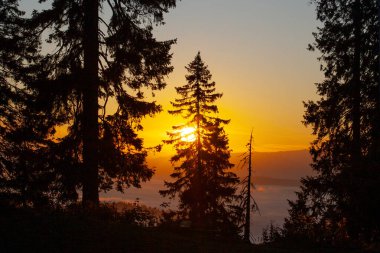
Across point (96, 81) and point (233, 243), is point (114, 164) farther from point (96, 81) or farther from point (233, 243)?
point (233, 243)

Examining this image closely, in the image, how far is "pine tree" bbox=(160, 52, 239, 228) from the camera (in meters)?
32.9

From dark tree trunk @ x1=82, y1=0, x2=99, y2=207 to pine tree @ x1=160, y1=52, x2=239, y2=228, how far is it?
57.7ft

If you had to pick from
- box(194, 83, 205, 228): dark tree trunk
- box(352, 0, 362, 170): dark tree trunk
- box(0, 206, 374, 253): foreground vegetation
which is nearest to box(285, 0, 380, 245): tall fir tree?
box(352, 0, 362, 170): dark tree trunk

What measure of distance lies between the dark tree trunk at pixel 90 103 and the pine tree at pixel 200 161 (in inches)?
693

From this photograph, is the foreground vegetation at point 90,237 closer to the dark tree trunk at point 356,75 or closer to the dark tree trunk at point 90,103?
the dark tree trunk at point 90,103

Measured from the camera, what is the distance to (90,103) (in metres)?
15.4

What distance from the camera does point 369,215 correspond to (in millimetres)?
11352

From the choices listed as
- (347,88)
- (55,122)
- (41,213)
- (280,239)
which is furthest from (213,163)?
(41,213)

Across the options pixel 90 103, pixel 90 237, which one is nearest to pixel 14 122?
pixel 90 103

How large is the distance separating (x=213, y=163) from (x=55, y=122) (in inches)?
763

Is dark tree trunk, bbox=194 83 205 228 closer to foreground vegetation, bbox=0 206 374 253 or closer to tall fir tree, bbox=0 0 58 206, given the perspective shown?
tall fir tree, bbox=0 0 58 206

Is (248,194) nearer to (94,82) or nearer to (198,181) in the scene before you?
(198,181)

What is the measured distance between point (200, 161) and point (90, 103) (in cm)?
1869

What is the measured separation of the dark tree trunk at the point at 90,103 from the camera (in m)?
15.3
